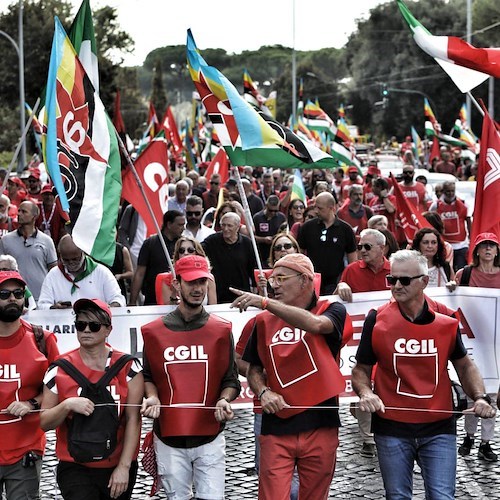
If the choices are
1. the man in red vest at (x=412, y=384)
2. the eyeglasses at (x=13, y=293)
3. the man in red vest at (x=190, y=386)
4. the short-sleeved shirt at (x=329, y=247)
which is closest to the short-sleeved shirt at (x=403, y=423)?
the man in red vest at (x=412, y=384)

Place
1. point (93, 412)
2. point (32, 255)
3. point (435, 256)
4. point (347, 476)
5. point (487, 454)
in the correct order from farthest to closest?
point (32, 255)
point (435, 256)
point (487, 454)
point (347, 476)
point (93, 412)

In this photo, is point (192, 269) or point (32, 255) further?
point (32, 255)

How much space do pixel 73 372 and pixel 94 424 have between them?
281 mm

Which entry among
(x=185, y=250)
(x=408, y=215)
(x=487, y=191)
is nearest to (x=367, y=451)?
(x=185, y=250)

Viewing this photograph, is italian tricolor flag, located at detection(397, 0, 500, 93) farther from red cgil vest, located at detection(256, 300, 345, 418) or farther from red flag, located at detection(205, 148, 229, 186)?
red flag, located at detection(205, 148, 229, 186)

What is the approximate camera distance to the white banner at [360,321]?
7.52 m

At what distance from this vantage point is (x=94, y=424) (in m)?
5.58

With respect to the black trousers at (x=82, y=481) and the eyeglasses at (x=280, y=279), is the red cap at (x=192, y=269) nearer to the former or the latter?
the eyeglasses at (x=280, y=279)

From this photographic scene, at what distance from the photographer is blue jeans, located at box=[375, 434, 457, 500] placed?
5.63 meters

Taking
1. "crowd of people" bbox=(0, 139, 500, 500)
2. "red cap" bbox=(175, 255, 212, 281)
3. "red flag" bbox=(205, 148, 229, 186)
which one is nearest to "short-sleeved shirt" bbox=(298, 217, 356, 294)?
"crowd of people" bbox=(0, 139, 500, 500)

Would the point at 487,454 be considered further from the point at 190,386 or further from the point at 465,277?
the point at 190,386

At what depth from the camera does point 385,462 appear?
5.71 meters

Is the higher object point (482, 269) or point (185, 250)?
point (185, 250)

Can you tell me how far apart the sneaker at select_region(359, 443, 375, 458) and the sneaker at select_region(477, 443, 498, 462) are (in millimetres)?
784
